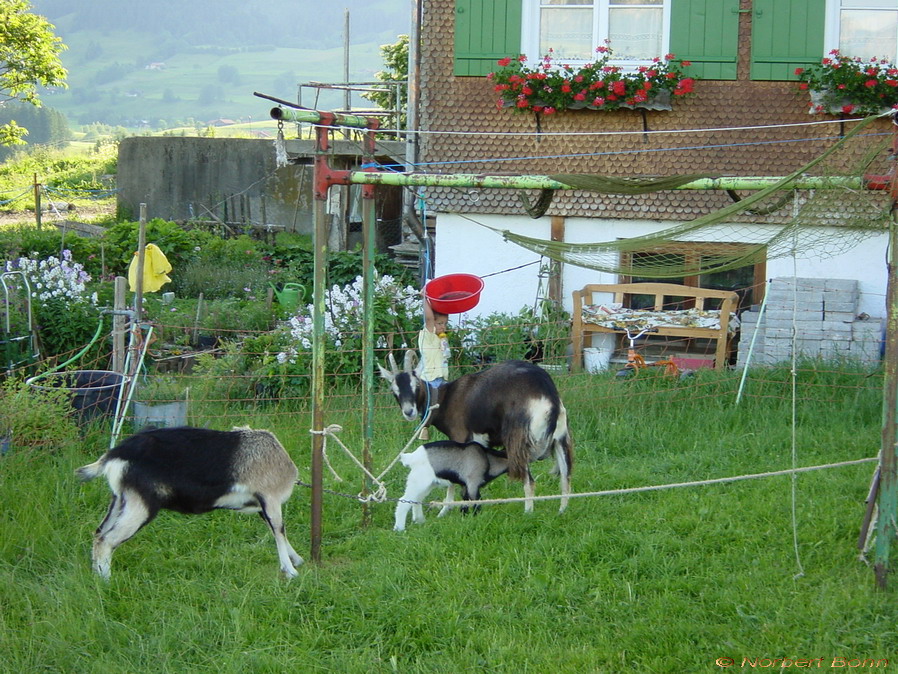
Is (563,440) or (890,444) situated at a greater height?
(890,444)

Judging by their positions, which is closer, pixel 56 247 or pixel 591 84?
pixel 591 84

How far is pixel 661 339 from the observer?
12.1 metres

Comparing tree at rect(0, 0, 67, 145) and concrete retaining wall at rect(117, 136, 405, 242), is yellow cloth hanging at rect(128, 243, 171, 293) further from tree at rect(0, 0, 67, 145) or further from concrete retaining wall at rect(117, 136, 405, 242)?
tree at rect(0, 0, 67, 145)

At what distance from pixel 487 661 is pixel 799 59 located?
8.81m

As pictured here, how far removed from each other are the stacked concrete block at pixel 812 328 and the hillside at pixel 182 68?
105m

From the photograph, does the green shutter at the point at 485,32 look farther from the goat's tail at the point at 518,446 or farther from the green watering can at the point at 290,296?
the goat's tail at the point at 518,446

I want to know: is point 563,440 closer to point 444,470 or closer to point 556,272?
point 444,470

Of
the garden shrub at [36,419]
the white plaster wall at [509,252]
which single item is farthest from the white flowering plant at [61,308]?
the white plaster wall at [509,252]

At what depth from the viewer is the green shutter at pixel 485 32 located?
1170 centimetres

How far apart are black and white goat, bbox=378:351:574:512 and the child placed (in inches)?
6.6

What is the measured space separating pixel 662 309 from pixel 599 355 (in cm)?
95

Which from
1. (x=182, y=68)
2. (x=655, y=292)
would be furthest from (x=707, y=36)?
(x=182, y=68)

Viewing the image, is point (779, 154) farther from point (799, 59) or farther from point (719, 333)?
point (719, 333)

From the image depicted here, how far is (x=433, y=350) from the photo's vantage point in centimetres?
782
